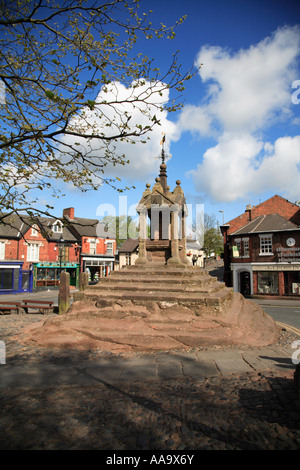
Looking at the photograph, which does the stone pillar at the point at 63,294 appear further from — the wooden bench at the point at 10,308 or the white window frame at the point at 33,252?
the white window frame at the point at 33,252

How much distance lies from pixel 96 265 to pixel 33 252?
10631 mm

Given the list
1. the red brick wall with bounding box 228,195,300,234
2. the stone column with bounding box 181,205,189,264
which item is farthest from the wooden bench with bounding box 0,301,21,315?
the red brick wall with bounding box 228,195,300,234

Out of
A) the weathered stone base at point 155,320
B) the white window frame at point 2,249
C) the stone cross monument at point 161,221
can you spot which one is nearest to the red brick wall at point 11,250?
the white window frame at point 2,249

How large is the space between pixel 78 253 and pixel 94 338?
33140 millimetres

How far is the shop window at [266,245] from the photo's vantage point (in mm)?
27922

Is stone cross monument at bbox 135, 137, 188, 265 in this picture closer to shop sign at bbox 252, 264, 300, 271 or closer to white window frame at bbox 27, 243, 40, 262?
shop sign at bbox 252, 264, 300, 271

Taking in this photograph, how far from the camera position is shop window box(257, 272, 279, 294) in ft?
89.7

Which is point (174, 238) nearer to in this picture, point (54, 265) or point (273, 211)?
point (273, 211)

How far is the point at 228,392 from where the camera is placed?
14.4 feet

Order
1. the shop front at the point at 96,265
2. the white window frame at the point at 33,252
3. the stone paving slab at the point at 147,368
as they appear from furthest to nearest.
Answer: the shop front at the point at 96,265, the white window frame at the point at 33,252, the stone paving slab at the point at 147,368

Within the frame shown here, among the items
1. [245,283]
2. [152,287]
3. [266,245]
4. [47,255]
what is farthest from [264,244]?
[47,255]

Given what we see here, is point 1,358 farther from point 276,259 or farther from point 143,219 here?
point 276,259

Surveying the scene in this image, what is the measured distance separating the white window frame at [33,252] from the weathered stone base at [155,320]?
27.1m
